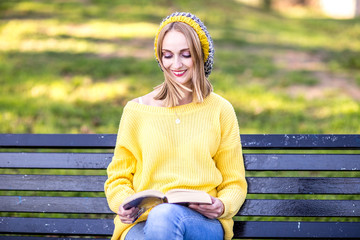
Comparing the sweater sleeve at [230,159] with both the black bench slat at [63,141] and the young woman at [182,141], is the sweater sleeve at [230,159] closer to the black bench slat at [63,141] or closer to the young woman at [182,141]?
the young woman at [182,141]

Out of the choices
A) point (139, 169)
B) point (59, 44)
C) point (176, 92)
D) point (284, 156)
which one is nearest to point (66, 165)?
point (139, 169)

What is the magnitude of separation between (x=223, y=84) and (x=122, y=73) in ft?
5.48

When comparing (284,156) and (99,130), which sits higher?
(284,156)

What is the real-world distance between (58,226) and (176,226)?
3.47 ft

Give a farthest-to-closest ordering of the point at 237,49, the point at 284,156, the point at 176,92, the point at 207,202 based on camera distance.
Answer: the point at 237,49
the point at 284,156
the point at 176,92
the point at 207,202

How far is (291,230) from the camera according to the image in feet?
9.11

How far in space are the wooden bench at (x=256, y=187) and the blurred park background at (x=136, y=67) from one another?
96.3 inches

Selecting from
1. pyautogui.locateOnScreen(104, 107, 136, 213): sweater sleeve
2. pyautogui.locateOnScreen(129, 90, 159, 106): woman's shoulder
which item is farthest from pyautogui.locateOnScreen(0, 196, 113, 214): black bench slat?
pyautogui.locateOnScreen(129, 90, 159, 106): woman's shoulder

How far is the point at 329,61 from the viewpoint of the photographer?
27.8 ft

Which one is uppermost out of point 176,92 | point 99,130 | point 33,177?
point 176,92

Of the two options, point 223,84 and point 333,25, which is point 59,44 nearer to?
point 223,84

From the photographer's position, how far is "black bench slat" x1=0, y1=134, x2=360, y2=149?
2.82 meters

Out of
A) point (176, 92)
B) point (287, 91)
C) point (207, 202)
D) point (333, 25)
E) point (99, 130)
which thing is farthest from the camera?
point (333, 25)

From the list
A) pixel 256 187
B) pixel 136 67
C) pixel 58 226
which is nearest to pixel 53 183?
pixel 58 226
